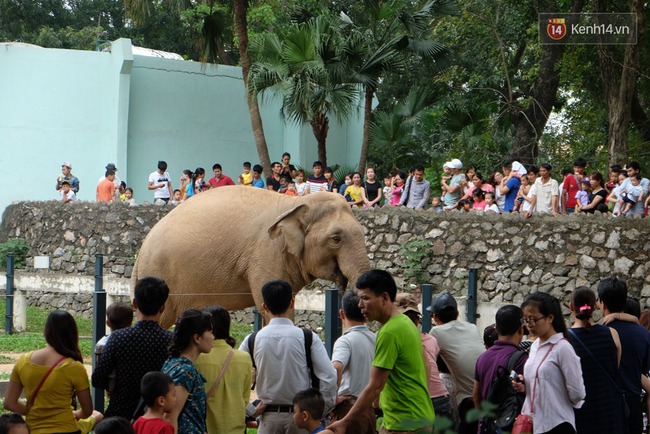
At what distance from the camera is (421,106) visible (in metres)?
24.9

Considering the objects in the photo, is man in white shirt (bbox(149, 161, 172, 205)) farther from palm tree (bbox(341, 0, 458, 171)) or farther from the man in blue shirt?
the man in blue shirt

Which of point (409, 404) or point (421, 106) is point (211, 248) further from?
point (421, 106)

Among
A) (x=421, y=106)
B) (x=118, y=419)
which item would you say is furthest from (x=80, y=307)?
(x=118, y=419)

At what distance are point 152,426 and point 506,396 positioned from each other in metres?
2.14

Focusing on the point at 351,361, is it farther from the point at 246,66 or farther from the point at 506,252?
the point at 246,66

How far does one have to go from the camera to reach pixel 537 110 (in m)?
24.7

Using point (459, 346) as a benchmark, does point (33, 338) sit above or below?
below

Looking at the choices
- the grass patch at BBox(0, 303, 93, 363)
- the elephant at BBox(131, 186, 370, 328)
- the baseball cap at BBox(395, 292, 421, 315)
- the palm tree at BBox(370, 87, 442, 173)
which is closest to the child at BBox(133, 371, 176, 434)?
the baseball cap at BBox(395, 292, 421, 315)

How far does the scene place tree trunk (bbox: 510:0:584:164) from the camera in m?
24.0

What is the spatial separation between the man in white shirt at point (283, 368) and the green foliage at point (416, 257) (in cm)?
1037

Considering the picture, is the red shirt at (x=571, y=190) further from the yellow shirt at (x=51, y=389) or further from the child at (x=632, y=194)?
the yellow shirt at (x=51, y=389)

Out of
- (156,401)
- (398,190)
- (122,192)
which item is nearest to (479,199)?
(398,190)

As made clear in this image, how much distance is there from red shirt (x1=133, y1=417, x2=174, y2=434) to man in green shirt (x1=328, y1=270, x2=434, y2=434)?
1026mm

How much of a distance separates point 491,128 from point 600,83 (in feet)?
10.9
